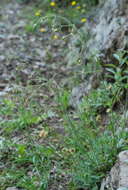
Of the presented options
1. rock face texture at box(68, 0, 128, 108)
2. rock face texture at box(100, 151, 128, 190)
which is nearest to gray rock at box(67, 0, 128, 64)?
rock face texture at box(68, 0, 128, 108)

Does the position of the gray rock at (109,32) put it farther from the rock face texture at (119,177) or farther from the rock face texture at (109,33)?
the rock face texture at (119,177)

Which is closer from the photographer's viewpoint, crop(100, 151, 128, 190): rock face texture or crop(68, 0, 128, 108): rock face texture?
crop(100, 151, 128, 190): rock face texture

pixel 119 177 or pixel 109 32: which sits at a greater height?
pixel 109 32

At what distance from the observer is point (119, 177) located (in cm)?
217

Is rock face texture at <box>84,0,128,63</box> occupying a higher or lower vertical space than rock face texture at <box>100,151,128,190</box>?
higher

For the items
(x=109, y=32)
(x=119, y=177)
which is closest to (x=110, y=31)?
(x=109, y=32)

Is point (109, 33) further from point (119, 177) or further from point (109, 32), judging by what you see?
point (119, 177)

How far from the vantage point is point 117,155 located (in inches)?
96.7

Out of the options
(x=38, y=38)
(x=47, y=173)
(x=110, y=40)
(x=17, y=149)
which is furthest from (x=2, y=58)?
(x=47, y=173)

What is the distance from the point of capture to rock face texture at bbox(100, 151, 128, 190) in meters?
2.12

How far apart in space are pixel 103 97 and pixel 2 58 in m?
2.14

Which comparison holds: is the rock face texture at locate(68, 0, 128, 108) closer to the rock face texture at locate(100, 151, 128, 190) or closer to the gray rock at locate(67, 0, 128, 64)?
the gray rock at locate(67, 0, 128, 64)

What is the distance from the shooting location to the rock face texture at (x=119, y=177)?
2123 mm

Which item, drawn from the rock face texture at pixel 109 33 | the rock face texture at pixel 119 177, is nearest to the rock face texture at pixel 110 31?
the rock face texture at pixel 109 33
